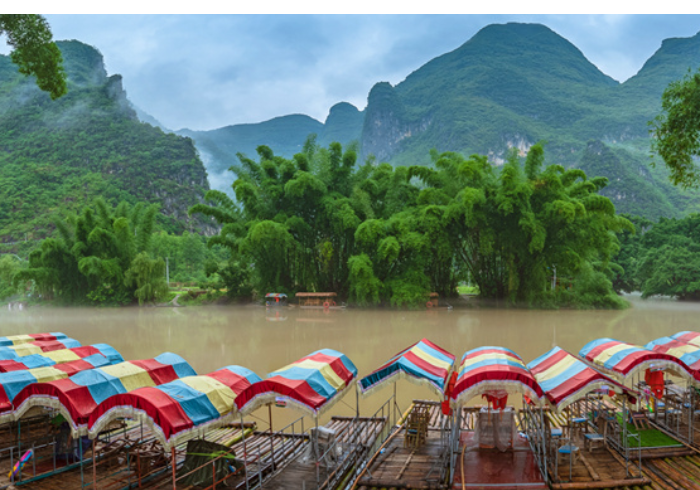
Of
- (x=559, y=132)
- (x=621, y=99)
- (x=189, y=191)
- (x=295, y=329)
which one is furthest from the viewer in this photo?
(x=621, y=99)

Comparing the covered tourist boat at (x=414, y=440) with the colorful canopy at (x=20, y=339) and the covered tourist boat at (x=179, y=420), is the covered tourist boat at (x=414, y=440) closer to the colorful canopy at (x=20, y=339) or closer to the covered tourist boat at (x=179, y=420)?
the covered tourist boat at (x=179, y=420)

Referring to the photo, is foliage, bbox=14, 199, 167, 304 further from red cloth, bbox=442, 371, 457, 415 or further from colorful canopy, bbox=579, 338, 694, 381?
colorful canopy, bbox=579, 338, 694, 381

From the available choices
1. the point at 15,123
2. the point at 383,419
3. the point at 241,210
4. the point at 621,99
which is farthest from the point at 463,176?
the point at 621,99

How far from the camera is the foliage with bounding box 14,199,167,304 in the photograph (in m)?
34.5

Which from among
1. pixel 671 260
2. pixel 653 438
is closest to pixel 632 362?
pixel 653 438

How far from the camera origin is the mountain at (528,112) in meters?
77.2

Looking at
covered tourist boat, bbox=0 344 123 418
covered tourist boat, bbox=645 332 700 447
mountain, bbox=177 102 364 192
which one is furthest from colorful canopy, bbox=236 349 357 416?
mountain, bbox=177 102 364 192

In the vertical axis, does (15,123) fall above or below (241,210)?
above

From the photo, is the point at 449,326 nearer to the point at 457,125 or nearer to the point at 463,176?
the point at 463,176

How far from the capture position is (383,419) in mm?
9812

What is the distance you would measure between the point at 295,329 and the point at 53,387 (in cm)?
1634

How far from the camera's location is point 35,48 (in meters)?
7.49

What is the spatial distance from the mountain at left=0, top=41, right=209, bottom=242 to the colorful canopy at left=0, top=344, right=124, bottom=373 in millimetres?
55911

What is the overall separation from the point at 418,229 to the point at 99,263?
814 inches
